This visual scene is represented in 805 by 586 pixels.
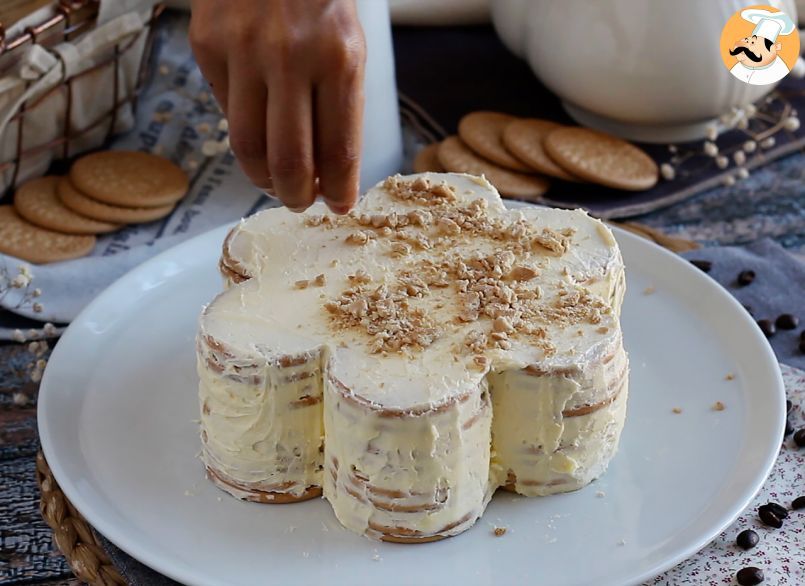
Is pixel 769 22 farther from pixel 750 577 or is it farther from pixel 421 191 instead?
pixel 750 577

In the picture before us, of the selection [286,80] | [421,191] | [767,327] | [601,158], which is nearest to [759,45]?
[601,158]

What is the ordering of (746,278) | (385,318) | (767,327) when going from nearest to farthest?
(385,318), (767,327), (746,278)

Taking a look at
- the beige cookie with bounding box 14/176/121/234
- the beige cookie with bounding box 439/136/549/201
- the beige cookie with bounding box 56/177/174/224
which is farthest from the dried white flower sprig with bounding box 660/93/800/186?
the beige cookie with bounding box 14/176/121/234

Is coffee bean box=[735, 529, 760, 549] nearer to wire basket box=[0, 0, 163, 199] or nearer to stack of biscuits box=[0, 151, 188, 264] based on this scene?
stack of biscuits box=[0, 151, 188, 264]

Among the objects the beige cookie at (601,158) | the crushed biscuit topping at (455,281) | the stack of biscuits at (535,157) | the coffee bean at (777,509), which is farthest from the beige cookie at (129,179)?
the coffee bean at (777,509)

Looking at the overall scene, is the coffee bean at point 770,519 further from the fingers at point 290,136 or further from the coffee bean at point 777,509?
the fingers at point 290,136

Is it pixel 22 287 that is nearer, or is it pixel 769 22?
pixel 22 287
